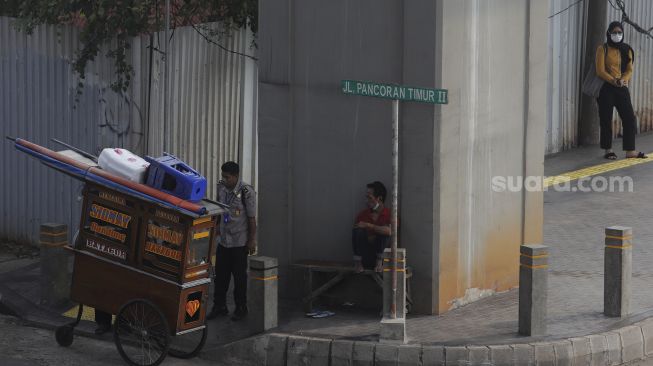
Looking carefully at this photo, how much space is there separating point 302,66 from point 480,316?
3049 millimetres

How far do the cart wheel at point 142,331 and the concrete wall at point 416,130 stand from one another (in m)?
2.17

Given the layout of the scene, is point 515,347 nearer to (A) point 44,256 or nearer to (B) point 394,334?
(B) point 394,334

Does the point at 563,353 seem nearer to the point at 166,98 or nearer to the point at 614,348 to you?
the point at 614,348

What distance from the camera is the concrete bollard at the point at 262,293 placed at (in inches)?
420

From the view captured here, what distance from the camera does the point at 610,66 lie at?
Result: 1808 centimetres

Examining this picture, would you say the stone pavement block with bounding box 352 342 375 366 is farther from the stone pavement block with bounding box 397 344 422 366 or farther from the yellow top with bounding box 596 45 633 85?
the yellow top with bounding box 596 45 633 85

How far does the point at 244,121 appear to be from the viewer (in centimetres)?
1441

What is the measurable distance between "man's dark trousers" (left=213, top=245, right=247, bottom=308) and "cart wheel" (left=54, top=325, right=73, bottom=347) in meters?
1.44

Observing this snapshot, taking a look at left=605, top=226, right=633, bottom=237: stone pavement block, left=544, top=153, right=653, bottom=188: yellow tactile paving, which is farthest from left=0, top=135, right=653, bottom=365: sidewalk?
left=544, top=153, right=653, bottom=188: yellow tactile paving

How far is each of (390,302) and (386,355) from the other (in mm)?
537

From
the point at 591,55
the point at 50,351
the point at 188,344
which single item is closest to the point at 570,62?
the point at 591,55

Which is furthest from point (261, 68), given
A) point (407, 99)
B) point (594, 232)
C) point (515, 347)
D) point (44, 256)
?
point (594, 232)

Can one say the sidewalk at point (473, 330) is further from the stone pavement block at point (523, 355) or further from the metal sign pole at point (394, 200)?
the metal sign pole at point (394, 200)

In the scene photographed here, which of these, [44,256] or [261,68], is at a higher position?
[261,68]
